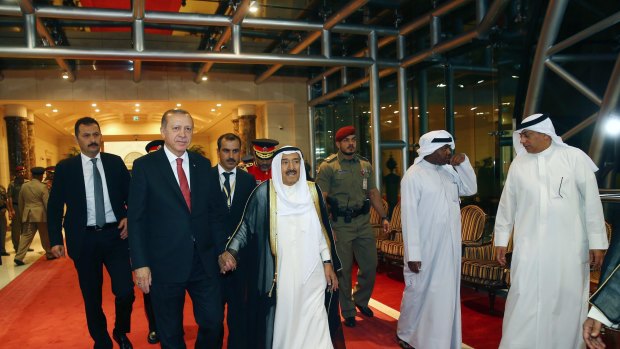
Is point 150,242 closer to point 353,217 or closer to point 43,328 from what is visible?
point 353,217

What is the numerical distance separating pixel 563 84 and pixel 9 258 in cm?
946

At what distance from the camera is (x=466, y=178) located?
393 cm

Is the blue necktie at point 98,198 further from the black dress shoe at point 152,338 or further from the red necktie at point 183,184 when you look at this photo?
the black dress shoe at point 152,338

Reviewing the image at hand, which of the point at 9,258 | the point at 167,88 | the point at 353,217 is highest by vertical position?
the point at 167,88

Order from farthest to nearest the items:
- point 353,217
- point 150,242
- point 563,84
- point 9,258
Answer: point 9,258 < point 563,84 < point 353,217 < point 150,242

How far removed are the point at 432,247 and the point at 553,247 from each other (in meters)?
0.88

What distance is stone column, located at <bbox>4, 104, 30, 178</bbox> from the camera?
489 inches

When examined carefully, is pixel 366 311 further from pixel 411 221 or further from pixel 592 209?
pixel 592 209

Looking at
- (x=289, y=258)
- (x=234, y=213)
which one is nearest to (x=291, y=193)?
(x=289, y=258)

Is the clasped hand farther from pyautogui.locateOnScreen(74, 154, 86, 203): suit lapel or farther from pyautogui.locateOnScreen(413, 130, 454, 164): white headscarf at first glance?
pyautogui.locateOnScreen(413, 130, 454, 164): white headscarf

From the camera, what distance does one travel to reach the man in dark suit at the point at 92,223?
12.0 feet

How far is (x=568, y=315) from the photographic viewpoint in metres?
3.05

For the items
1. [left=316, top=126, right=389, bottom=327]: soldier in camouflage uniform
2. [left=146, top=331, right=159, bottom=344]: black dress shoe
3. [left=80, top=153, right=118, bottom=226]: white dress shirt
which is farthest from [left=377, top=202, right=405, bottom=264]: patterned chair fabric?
[left=80, top=153, right=118, bottom=226]: white dress shirt

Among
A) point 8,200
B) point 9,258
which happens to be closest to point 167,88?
point 8,200
